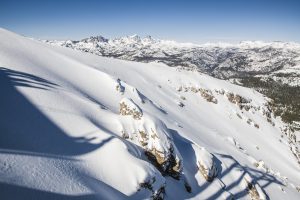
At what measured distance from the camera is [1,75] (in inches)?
851

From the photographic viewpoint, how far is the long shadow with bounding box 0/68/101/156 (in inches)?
603

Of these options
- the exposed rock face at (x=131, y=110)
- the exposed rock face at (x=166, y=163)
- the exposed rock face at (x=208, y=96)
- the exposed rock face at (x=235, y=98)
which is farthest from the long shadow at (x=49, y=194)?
the exposed rock face at (x=235, y=98)

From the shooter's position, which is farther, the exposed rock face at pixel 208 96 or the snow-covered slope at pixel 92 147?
the exposed rock face at pixel 208 96

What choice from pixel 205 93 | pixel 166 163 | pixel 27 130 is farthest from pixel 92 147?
pixel 205 93

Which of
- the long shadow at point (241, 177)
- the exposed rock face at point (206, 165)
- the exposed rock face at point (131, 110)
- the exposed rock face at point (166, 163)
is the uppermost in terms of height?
the exposed rock face at point (131, 110)

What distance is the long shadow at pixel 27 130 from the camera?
50.3 ft

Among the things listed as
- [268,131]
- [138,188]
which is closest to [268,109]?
[268,131]

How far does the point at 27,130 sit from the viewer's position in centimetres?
1666

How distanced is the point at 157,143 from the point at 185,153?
18.0 feet

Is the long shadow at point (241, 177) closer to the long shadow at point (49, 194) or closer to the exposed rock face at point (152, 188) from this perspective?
the exposed rock face at point (152, 188)

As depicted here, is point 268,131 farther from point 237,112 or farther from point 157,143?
point 157,143

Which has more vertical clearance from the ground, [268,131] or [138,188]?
[138,188]

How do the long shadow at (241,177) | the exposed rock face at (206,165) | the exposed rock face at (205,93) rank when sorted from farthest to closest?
the exposed rock face at (205,93)
the long shadow at (241,177)
the exposed rock face at (206,165)

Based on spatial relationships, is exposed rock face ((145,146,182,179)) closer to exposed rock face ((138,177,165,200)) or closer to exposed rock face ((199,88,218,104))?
exposed rock face ((138,177,165,200))
